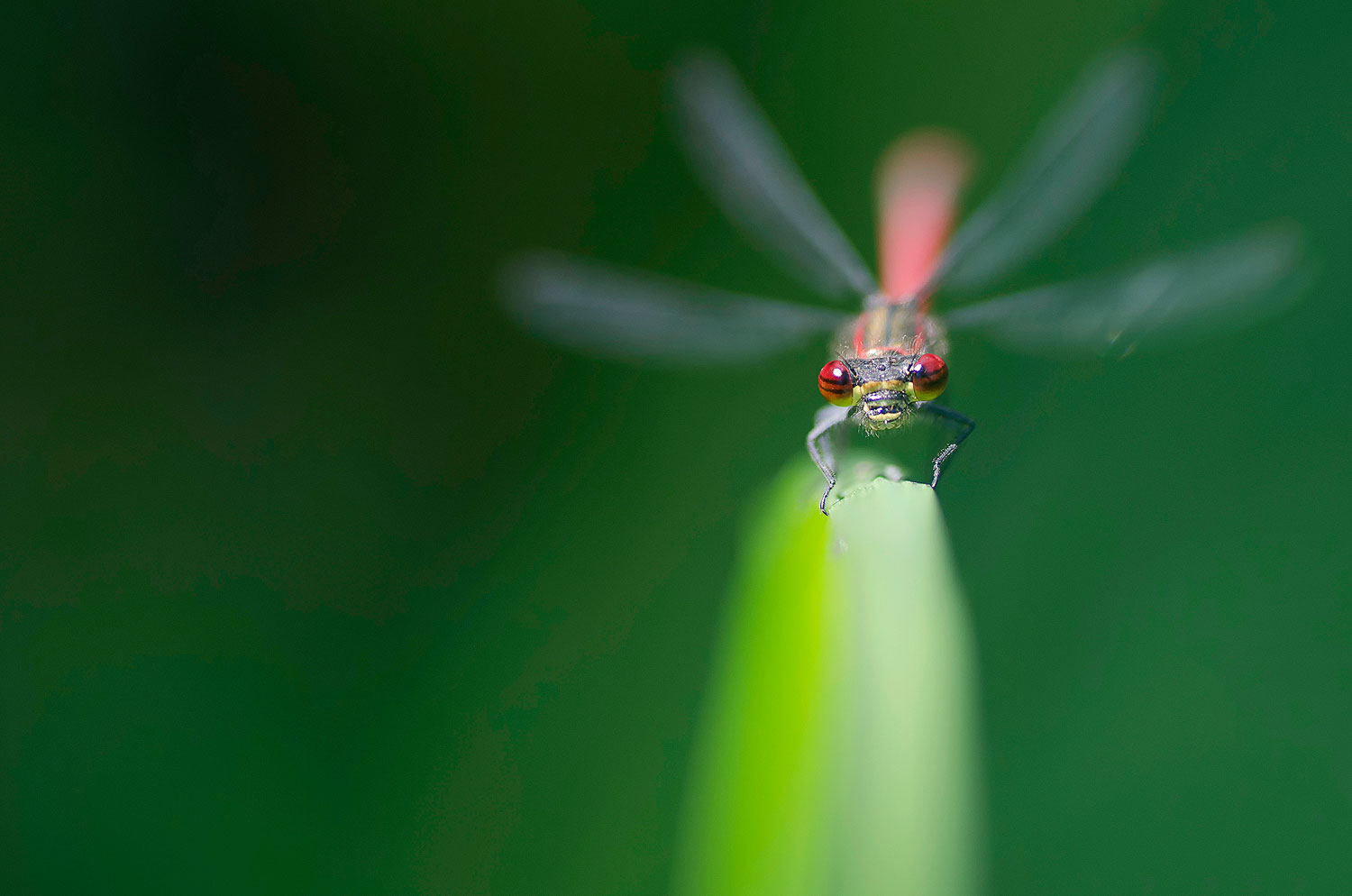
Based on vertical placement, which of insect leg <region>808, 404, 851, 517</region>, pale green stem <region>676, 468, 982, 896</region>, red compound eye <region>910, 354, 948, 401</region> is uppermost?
red compound eye <region>910, 354, 948, 401</region>

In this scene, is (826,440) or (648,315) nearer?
(826,440)

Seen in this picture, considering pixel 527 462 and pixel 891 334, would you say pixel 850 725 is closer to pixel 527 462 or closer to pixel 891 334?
A: pixel 891 334

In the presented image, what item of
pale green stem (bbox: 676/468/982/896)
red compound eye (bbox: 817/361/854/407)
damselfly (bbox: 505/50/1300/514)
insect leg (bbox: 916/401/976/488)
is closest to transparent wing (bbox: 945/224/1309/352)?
damselfly (bbox: 505/50/1300/514)

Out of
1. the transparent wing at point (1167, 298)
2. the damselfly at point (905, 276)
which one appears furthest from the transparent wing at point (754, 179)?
the transparent wing at point (1167, 298)

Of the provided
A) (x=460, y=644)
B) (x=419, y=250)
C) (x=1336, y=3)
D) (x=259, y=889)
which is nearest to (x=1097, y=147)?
(x=1336, y=3)

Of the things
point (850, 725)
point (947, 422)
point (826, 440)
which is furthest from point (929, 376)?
point (850, 725)

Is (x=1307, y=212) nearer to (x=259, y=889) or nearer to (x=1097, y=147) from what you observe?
(x=1097, y=147)

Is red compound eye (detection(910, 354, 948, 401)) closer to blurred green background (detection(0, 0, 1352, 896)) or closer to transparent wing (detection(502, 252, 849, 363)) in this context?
blurred green background (detection(0, 0, 1352, 896))
